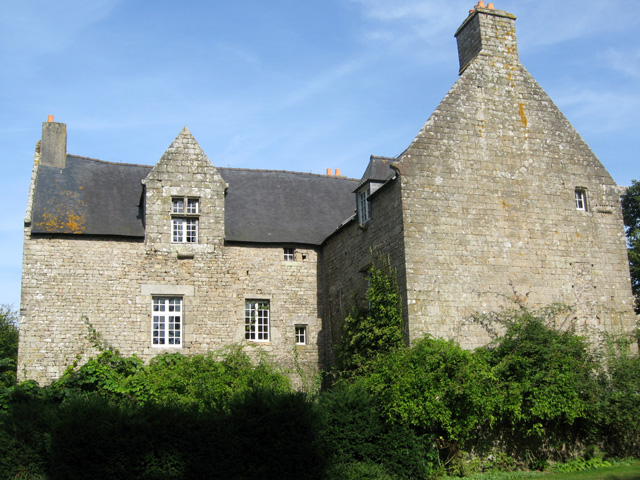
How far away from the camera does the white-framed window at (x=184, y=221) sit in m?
17.3

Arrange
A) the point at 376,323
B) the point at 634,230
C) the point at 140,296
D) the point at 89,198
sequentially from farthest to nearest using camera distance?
the point at 634,230, the point at 89,198, the point at 140,296, the point at 376,323

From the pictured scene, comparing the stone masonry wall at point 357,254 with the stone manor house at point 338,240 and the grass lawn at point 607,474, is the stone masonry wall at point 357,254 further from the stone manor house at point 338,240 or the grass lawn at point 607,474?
the grass lawn at point 607,474

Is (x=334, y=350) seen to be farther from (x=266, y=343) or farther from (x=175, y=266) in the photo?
(x=175, y=266)

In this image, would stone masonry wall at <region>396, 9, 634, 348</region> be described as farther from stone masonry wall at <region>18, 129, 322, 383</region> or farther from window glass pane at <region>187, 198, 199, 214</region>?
window glass pane at <region>187, 198, 199, 214</region>

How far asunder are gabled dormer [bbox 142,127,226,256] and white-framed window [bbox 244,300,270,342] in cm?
188

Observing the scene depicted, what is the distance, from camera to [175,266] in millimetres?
16984

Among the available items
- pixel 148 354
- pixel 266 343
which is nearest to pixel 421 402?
pixel 266 343

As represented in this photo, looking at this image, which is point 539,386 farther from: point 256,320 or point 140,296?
point 140,296

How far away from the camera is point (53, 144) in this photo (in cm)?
1866

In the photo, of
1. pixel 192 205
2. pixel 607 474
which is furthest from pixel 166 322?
pixel 607 474

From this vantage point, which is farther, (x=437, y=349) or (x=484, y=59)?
(x=484, y=59)

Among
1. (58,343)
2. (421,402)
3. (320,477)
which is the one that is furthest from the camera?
(58,343)

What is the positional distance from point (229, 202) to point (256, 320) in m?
3.78

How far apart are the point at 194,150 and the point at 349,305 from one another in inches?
235
